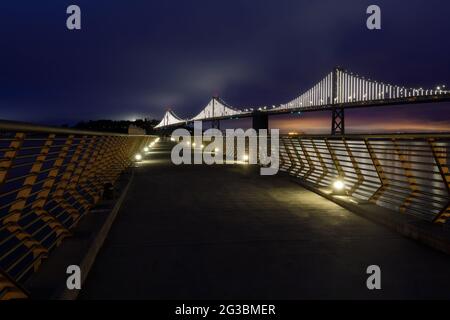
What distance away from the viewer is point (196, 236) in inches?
209

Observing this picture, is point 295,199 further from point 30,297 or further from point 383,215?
point 30,297

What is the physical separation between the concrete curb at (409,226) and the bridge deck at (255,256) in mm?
122

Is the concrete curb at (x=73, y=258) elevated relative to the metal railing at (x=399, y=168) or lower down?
lower down

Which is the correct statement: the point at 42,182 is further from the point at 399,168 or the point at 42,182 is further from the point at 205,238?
the point at 399,168

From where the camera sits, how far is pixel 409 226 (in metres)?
5.26

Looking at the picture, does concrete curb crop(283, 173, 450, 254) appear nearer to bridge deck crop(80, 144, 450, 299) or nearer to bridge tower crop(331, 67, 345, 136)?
bridge deck crop(80, 144, 450, 299)

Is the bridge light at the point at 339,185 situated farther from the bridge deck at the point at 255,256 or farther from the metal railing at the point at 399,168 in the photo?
the bridge deck at the point at 255,256

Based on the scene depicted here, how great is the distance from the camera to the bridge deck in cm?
353

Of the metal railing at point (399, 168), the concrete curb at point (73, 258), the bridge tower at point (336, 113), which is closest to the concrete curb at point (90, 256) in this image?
the concrete curb at point (73, 258)

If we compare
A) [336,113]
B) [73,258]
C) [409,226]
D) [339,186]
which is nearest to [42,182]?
[73,258]

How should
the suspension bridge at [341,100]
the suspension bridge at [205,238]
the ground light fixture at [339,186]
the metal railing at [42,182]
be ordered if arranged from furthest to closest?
the suspension bridge at [341,100] < the ground light fixture at [339,186] < the suspension bridge at [205,238] < the metal railing at [42,182]

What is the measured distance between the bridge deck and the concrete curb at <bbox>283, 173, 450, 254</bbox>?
0.12 meters

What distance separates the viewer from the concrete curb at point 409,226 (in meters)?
4.71

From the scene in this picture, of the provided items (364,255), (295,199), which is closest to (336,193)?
(295,199)
